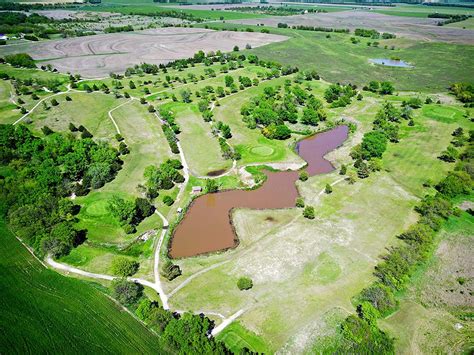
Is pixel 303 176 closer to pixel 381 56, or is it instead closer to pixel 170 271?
pixel 170 271

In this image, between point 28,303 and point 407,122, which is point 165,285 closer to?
point 28,303

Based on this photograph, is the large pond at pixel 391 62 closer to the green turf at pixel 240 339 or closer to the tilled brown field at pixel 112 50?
the tilled brown field at pixel 112 50

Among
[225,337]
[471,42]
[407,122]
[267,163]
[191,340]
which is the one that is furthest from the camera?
[471,42]

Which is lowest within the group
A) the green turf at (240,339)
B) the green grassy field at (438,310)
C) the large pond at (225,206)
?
the large pond at (225,206)

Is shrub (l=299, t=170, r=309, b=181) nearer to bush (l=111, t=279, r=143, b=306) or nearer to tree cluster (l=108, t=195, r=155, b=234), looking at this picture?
tree cluster (l=108, t=195, r=155, b=234)

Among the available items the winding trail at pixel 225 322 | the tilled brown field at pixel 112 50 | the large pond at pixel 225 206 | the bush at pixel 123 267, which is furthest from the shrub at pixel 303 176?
the tilled brown field at pixel 112 50

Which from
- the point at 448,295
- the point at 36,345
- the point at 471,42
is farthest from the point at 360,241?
the point at 471,42

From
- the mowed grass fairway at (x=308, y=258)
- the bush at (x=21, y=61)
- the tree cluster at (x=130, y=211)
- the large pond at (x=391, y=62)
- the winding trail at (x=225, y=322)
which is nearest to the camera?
the winding trail at (x=225, y=322)
